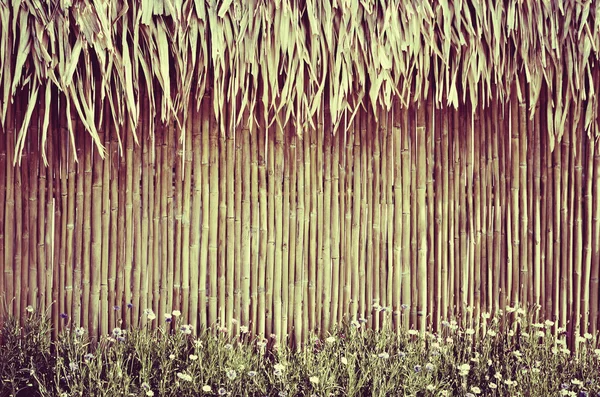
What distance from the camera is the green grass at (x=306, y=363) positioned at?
123 inches

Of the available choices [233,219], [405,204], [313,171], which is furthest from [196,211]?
[405,204]

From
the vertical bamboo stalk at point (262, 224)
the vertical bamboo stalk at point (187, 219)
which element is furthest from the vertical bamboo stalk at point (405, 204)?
the vertical bamboo stalk at point (187, 219)

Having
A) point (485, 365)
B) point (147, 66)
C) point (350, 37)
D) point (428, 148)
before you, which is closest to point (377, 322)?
point (485, 365)

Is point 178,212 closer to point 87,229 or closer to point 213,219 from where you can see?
point 213,219

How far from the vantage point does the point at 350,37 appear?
3.20 m

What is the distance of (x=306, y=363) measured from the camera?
3.31 metres

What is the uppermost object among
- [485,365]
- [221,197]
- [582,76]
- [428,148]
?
[582,76]

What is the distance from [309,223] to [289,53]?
3.21ft

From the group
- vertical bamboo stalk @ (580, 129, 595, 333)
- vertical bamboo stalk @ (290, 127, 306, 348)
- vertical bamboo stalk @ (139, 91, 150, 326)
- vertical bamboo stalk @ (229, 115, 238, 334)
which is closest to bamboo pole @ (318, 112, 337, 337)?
vertical bamboo stalk @ (290, 127, 306, 348)

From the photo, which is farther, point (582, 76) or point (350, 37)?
point (582, 76)

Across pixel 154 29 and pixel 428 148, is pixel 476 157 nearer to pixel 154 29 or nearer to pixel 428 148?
pixel 428 148

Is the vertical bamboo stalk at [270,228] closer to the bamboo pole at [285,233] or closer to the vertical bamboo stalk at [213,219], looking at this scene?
the bamboo pole at [285,233]

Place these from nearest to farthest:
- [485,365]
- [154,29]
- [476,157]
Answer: [154,29], [485,365], [476,157]

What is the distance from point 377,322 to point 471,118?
1324mm
